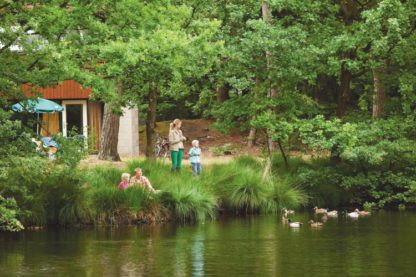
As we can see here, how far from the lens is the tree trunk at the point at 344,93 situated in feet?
124

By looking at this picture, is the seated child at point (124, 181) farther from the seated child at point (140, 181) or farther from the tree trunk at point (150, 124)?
the tree trunk at point (150, 124)

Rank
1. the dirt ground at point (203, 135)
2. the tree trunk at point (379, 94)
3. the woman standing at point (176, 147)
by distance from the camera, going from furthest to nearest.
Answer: the dirt ground at point (203, 135), the tree trunk at point (379, 94), the woman standing at point (176, 147)

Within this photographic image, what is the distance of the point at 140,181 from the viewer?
99.4ft

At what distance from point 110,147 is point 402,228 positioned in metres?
15.6

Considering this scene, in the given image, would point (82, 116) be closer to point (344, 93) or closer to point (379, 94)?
point (344, 93)

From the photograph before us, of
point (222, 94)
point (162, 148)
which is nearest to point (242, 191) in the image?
point (162, 148)

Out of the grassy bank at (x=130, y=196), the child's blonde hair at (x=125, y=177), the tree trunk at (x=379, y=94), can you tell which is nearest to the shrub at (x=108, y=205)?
the grassy bank at (x=130, y=196)

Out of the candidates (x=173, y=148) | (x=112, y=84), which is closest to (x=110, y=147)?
(x=173, y=148)

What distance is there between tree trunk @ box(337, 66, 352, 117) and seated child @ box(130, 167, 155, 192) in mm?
9588

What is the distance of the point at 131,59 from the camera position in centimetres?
2728

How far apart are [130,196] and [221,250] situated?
6.39m

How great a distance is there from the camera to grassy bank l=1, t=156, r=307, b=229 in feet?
93.4

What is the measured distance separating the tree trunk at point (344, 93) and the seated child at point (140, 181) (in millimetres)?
9588

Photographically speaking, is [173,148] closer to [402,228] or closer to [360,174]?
[360,174]
